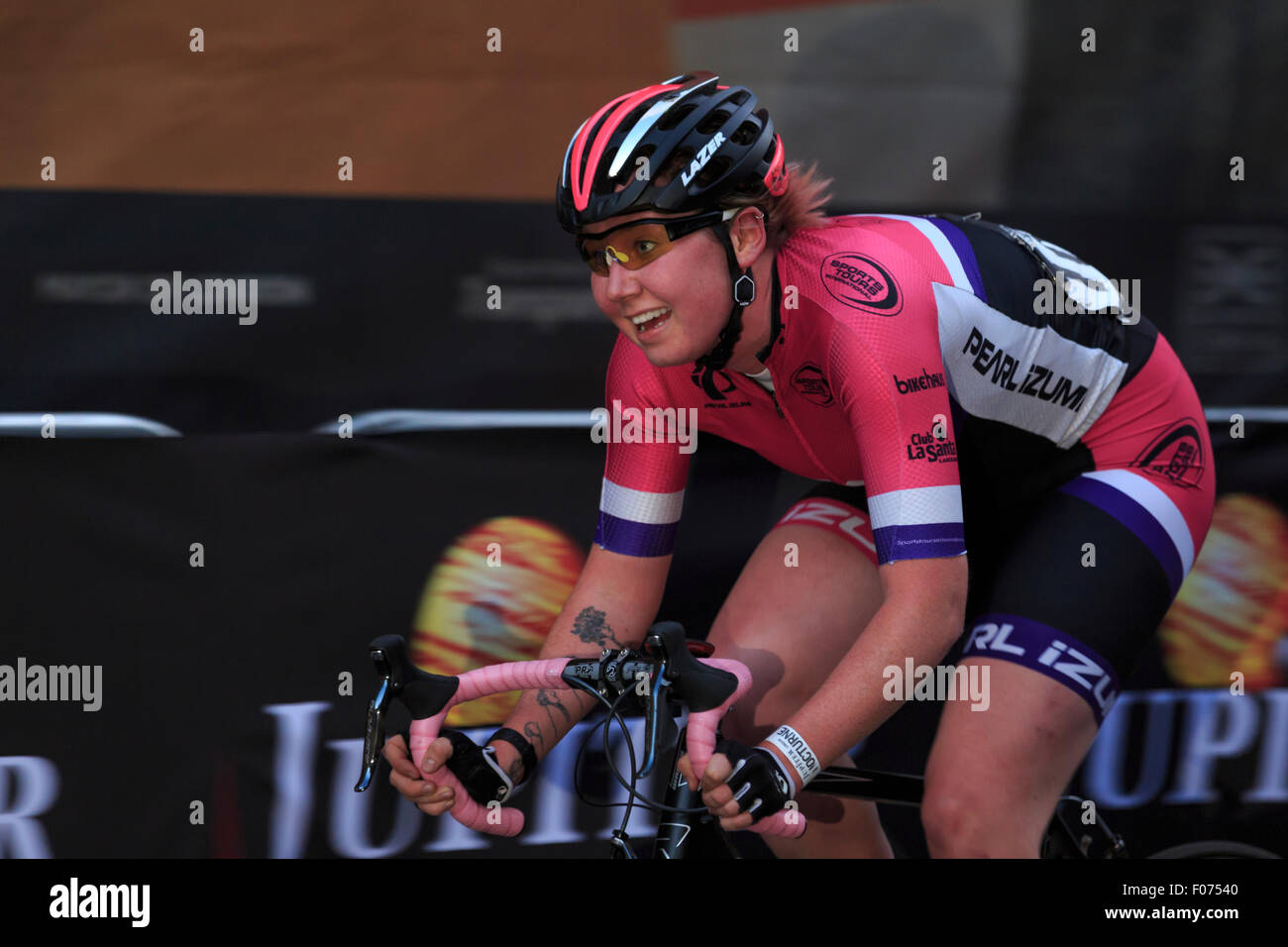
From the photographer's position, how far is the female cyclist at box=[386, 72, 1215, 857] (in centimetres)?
273

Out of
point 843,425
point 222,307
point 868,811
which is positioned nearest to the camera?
point 843,425

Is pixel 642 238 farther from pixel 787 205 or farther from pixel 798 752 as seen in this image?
pixel 798 752

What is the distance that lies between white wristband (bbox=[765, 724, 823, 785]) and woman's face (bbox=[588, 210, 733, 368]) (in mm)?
756

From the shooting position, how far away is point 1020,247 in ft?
10.7

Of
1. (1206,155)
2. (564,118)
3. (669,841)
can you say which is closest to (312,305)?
(564,118)

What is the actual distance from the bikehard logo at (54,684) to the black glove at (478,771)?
1.47 m

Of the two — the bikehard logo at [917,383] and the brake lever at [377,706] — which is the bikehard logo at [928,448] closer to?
the bikehard logo at [917,383]

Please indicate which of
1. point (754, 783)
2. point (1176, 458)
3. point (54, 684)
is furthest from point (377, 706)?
point (1176, 458)

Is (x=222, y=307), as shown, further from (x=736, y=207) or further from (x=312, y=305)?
(x=736, y=207)

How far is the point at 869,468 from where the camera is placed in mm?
2781

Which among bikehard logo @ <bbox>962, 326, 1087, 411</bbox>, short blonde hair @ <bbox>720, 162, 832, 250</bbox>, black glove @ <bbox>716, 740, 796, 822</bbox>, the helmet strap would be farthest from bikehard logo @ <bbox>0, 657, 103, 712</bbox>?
bikehard logo @ <bbox>962, 326, 1087, 411</bbox>

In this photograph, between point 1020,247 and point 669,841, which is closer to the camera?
point 669,841

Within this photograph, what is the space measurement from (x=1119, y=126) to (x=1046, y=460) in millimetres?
2602

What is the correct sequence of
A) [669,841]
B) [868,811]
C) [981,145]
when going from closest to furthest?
[669,841]
[868,811]
[981,145]
